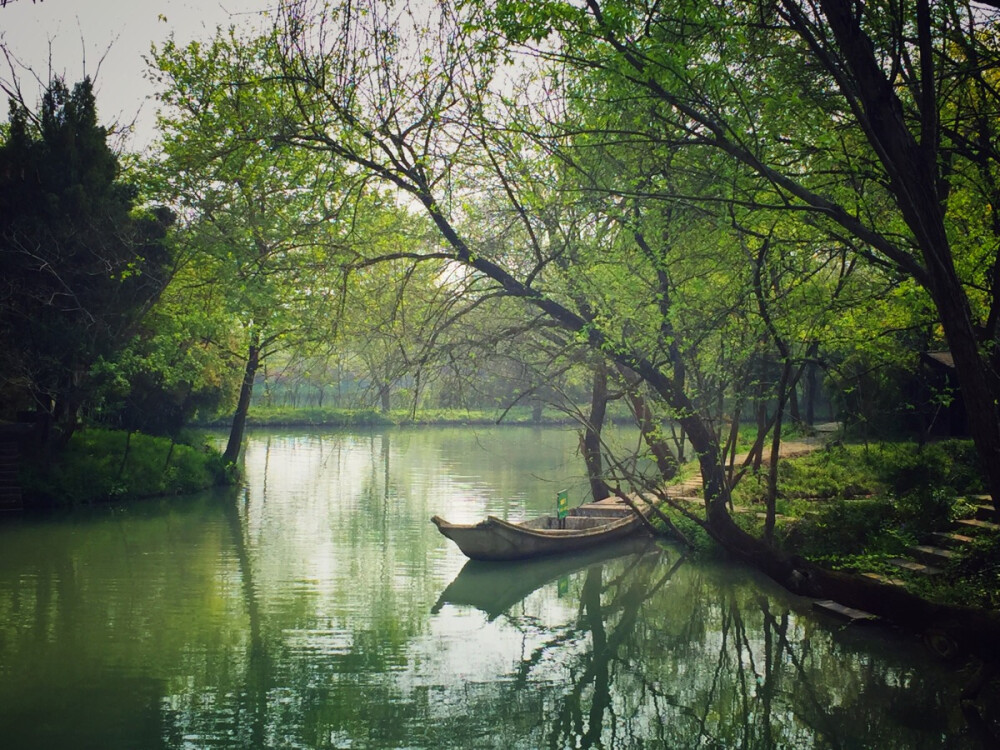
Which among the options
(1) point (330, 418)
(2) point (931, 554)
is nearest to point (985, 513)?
(2) point (931, 554)

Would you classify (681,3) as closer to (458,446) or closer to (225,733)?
(225,733)

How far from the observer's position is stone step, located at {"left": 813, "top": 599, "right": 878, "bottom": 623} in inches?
439

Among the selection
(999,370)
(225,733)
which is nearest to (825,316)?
(999,370)

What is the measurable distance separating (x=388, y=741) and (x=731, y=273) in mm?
7876

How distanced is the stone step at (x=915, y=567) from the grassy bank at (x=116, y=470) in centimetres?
1677

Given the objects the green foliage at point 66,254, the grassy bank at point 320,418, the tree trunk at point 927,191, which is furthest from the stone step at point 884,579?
the grassy bank at point 320,418

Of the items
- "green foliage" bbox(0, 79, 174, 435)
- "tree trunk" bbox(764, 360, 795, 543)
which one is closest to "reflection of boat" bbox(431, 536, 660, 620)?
"tree trunk" bbox(764, 360, 795, 543)

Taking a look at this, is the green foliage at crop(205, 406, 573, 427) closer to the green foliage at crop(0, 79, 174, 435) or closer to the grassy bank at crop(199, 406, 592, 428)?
the grassy bank at crop(199, 406, 592, 428)

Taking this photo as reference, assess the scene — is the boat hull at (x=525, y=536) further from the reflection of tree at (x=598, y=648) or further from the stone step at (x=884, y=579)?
the stone step at (x=884, y=579)

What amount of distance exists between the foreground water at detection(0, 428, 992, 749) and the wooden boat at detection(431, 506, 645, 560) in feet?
1.06

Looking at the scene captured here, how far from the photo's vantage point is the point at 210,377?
2467 centimetres

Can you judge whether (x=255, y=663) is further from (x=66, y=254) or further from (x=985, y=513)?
(x=66, y=254)

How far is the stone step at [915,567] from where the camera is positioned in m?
11.0

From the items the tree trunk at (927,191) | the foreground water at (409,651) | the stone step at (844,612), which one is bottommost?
the foreground water at (409,651)
